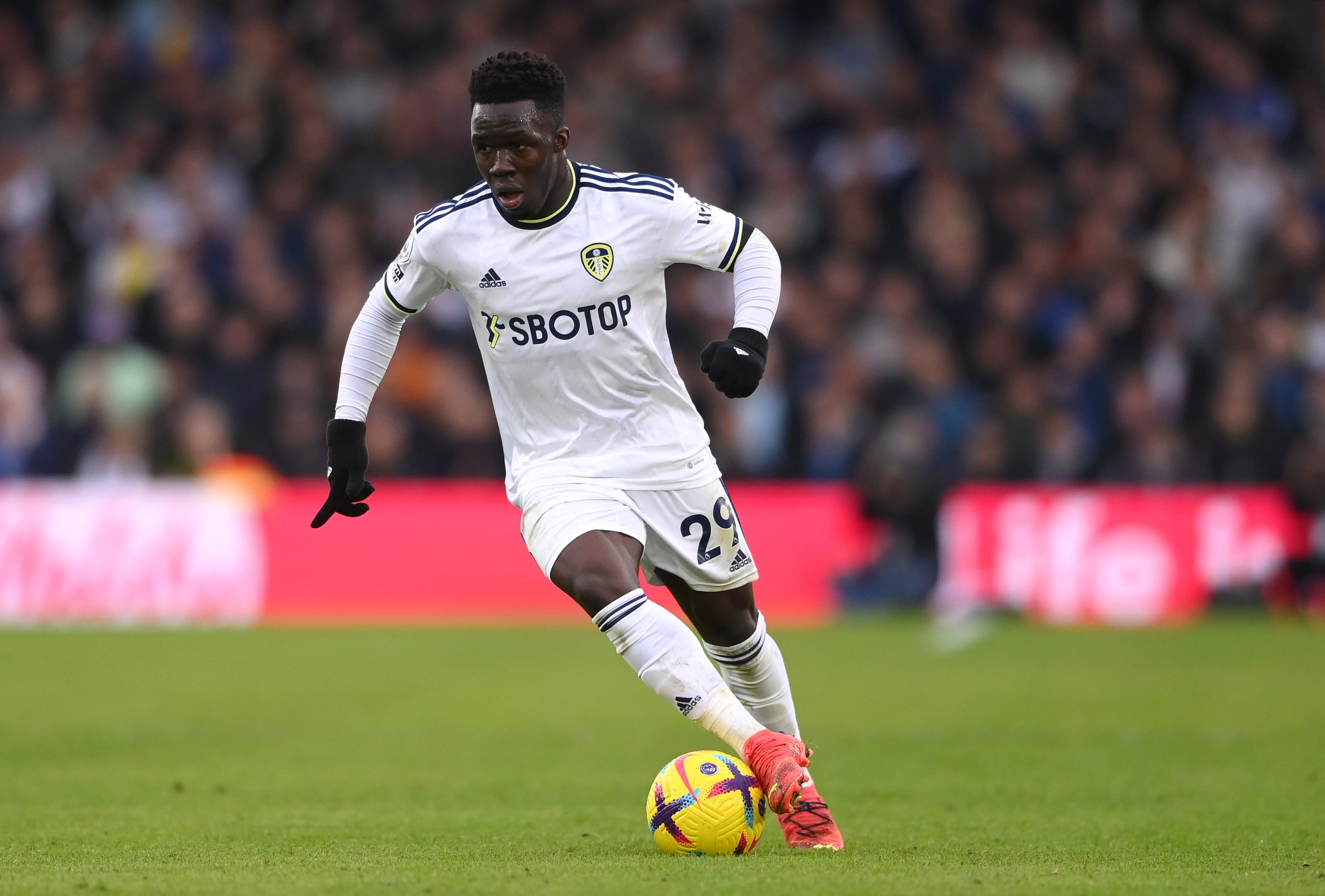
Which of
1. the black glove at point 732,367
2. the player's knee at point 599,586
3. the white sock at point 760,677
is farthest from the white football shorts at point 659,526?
the black glove at point 732,367

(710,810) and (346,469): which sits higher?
(346,469)

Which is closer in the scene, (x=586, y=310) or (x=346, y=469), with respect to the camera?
(x=586, y=310)

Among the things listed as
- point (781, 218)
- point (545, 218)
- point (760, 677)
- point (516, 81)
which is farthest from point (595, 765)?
point (781, 218)

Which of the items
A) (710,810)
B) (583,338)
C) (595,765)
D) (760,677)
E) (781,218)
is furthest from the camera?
(781,218)

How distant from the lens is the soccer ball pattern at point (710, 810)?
223 inches

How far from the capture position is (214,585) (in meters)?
17.0

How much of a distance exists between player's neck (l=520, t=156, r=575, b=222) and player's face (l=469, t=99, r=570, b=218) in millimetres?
99


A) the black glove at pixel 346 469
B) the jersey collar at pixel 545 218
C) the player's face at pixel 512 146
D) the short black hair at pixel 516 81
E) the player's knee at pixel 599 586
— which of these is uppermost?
the short black hair at pixel 516 81

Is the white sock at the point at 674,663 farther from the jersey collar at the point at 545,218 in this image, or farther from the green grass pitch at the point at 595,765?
the jersey collar at the point at 545,218

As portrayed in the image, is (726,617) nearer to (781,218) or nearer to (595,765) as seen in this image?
(595,765)

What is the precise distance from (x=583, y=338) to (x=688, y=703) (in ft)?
4.26

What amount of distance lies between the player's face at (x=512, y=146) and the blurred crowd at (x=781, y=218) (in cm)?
1116

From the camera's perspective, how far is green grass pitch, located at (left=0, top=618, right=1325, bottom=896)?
17.5 feet

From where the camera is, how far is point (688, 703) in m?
5.73
